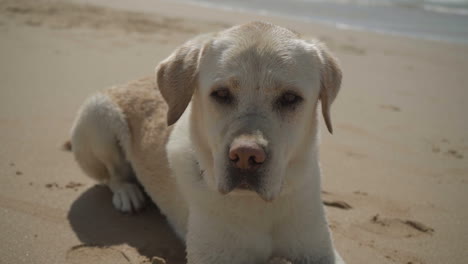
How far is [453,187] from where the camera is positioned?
421 centimetres

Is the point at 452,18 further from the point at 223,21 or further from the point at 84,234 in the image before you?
the point at 84,234

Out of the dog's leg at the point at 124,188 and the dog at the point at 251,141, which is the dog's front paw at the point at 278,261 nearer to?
the dog at the point at 251,141

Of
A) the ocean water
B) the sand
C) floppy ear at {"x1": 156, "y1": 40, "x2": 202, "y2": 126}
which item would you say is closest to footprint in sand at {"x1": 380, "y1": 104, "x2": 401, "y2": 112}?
the sand

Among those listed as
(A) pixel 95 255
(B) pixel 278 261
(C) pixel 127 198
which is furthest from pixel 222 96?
(C) pixel 127 198

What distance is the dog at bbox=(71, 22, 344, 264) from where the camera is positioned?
2490 mm

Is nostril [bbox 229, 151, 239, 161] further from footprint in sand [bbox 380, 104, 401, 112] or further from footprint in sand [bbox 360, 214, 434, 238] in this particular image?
footprint in sand [bbox 380, 104, 401, 112]

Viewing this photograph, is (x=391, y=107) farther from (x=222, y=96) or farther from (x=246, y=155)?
(x=246, y=155)

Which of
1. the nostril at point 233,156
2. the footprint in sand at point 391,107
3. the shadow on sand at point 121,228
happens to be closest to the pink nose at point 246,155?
the nostril at point 233,156

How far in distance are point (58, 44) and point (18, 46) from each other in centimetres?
65

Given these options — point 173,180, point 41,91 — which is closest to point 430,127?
point 173,180

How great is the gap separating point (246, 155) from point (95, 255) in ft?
4.74

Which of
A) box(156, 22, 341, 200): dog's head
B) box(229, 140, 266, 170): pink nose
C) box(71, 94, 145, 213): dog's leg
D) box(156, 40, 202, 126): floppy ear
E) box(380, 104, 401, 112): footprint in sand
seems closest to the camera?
box(229, 140, 266, 170): pink nose

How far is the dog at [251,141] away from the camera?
2.49 metres

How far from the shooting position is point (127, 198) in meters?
3.82
